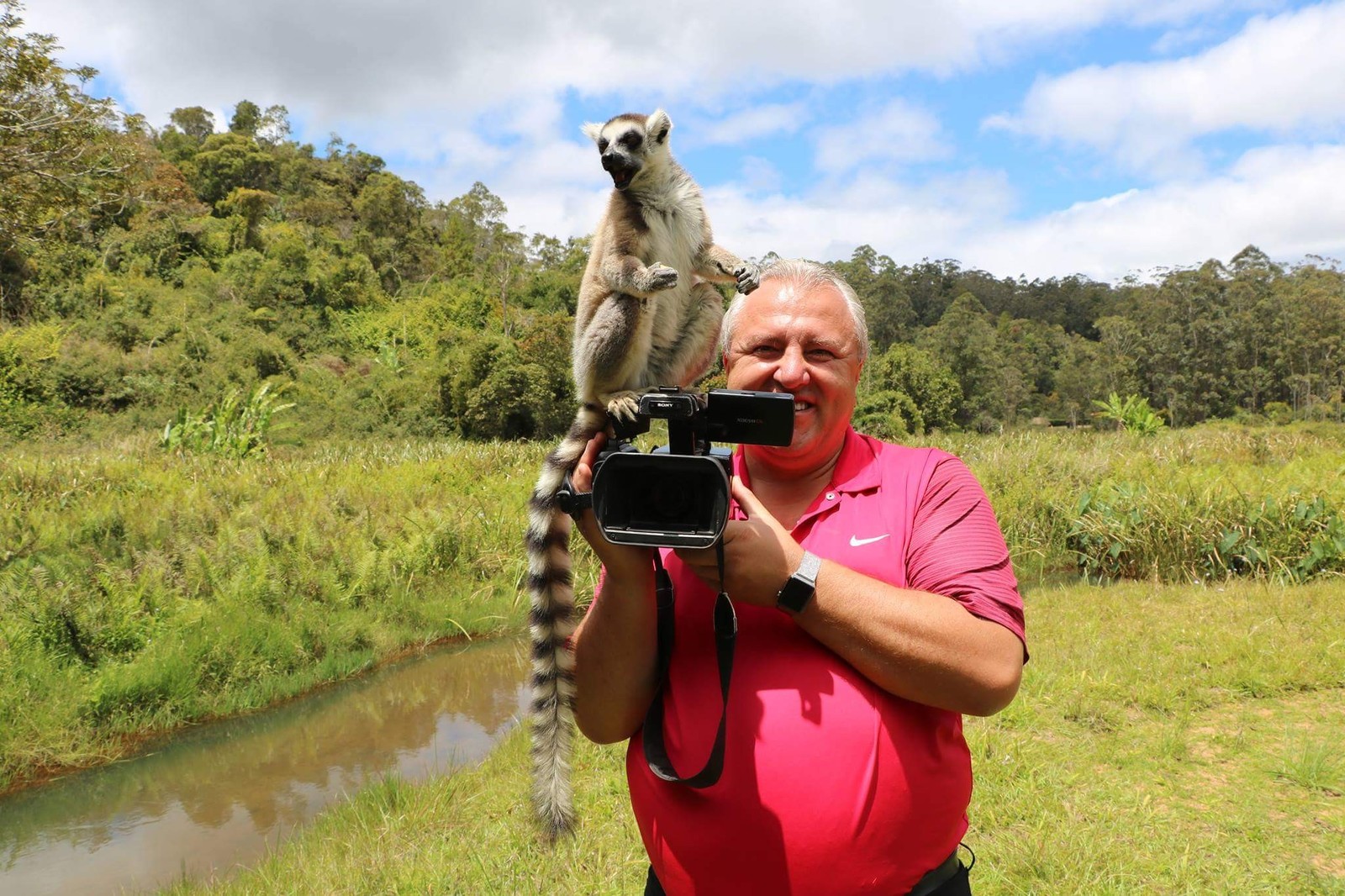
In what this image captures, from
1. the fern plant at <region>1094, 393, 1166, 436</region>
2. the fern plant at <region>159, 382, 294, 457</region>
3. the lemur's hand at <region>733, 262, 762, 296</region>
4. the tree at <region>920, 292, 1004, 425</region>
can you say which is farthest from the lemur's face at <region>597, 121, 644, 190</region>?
the tree at <region>920, 292, 1004, 425</region>

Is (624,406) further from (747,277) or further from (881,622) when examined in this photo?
(881,622)

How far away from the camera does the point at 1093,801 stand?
427cm

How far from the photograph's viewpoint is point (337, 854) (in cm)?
431

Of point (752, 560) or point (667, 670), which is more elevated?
point (752, 560)

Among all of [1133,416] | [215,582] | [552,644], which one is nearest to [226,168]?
[215,582]

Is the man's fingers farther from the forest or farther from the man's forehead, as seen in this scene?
the forest

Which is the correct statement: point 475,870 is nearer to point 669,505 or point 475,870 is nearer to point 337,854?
point 337,854

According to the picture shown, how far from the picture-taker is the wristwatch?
58.7 inches

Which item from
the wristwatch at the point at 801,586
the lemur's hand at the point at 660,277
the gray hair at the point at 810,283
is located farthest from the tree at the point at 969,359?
the wristwatch at the point at 801,586

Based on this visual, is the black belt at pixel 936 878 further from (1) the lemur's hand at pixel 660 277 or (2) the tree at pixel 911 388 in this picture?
(2) the tree at pixel 911 388

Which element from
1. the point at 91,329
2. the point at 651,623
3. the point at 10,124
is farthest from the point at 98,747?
the point at 91,329

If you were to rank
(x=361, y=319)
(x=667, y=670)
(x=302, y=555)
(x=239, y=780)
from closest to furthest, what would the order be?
(x=667, y=670), (x=239, y=780), (x=302, y=555), (x=361, y=319)

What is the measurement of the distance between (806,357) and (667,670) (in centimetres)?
76

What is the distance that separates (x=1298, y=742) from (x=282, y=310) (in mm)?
38438
